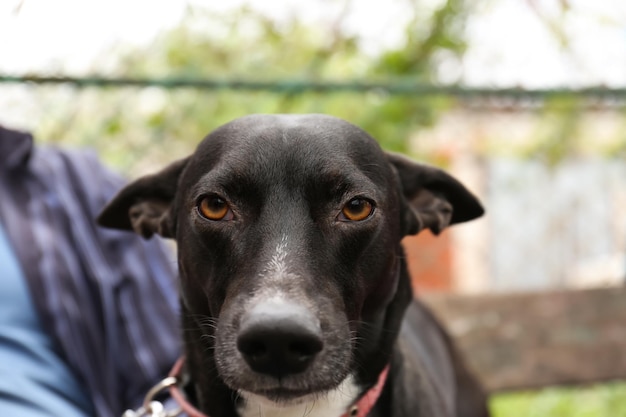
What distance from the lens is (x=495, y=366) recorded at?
3352mm

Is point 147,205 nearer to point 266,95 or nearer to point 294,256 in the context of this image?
point 294,256

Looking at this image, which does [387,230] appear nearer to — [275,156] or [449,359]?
[275,156]

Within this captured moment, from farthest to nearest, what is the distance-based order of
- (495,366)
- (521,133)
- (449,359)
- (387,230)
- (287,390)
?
1. (521,133)
2. (495,366)
3. (449,359)
4. (387,230)
5. (287,390)

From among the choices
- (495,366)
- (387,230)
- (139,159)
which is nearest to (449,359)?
(495,366)

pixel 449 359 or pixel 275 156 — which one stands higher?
pixel 275 156

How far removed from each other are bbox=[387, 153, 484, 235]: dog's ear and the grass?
2.00 meters

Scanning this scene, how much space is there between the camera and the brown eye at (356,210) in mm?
1805

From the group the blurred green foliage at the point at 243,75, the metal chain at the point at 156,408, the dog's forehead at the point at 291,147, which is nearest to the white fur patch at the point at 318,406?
the metal chain at the point at 156,408

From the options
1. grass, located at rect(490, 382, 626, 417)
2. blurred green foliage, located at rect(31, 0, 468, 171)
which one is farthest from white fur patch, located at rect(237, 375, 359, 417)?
grass, located at rect(490, 382, 626, 417)

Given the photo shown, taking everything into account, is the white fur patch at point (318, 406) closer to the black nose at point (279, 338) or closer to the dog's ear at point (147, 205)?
the black nose at point (279, 338)

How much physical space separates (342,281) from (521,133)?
11.7ft

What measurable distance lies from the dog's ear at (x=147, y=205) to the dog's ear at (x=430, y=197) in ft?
2.07

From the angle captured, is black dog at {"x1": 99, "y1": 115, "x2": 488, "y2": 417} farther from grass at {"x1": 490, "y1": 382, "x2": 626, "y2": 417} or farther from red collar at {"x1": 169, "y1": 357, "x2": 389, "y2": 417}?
grass at {"x1": 490, "y1": 382, "x2": 626, "y2": 417}

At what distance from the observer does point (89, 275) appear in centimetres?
254
